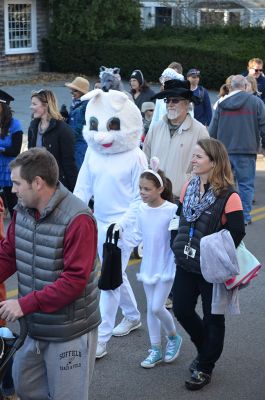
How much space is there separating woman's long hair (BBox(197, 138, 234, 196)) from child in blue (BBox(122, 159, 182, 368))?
678 millimetres

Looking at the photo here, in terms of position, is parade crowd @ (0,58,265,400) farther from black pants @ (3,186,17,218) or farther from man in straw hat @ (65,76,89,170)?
man in straw hat @ (65,76,89,170)

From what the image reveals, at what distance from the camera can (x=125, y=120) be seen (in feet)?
19.4

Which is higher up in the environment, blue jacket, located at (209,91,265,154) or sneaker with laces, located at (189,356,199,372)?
blue jacket, located at (209,91,265,154)

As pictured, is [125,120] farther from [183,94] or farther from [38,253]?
[38,253]

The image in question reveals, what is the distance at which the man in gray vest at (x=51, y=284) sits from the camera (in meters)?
3.76

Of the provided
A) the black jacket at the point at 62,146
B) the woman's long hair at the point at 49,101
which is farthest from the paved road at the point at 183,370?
the woman's long hair at the point at 49,101

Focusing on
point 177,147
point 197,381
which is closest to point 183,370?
point 197,381

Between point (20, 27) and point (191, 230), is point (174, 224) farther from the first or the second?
point (20, 27)

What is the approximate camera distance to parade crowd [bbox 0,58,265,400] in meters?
3.81

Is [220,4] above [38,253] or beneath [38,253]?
above

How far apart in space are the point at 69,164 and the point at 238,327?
285cm

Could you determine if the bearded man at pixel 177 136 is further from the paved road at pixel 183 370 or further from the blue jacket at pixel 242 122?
the blue jacket at pixel 242 122

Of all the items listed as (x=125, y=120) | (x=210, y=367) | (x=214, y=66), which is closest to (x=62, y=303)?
(x=210, y=367)

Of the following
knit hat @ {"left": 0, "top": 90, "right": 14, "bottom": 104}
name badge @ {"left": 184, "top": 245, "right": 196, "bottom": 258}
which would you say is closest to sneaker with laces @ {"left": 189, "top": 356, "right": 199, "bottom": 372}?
name badge @ {"left": 184, "top": 245, "right": 196, "bottom": 258}
